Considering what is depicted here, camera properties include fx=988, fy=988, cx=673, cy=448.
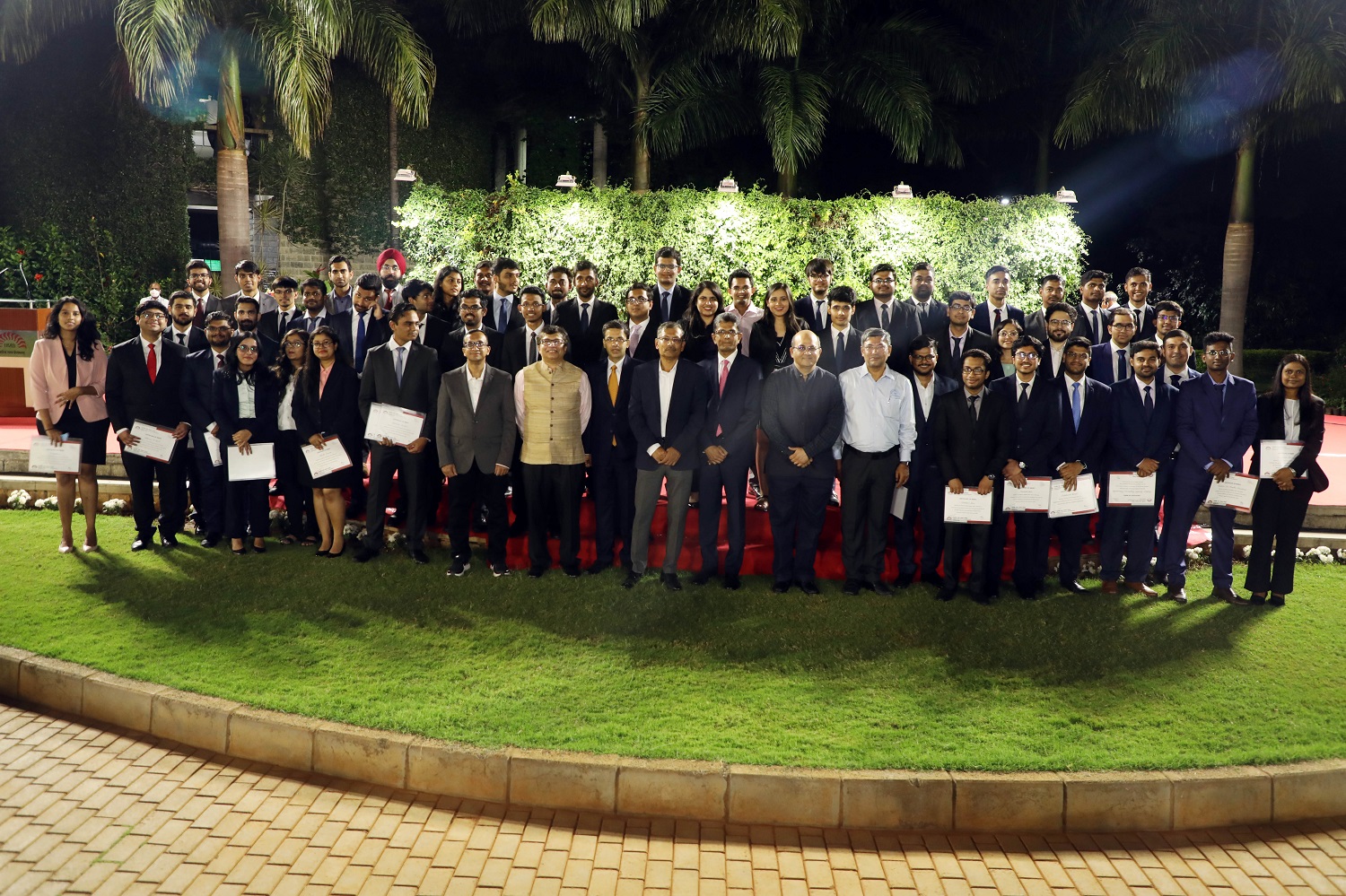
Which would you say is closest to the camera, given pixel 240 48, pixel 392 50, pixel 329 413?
pixel 329 413

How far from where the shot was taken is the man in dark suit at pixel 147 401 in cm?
799

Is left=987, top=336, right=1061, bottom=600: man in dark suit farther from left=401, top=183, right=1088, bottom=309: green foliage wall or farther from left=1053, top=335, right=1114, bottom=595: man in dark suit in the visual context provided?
left=401, top=183, right=1088, bottom=309: green foliage wall

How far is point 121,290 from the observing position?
18.7 m

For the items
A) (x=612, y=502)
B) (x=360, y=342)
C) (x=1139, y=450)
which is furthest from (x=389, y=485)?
(x=1139, y=450)

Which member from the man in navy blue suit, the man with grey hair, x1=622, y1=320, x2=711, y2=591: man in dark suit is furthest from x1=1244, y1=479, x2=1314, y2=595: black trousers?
x1=622, y1=320, x2=711, y2=591: man in dark suit

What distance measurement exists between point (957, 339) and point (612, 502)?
318 centimetres

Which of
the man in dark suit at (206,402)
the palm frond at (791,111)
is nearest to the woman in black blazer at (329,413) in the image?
the man in dark suit at (206,402)

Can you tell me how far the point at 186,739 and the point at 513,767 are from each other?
1926 mm

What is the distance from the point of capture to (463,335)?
26.1 ft

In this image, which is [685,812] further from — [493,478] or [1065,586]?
[1065,586]

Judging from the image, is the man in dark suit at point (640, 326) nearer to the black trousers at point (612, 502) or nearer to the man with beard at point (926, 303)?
the black trousers at point (612, 502)

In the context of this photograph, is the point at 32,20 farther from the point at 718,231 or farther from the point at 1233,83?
the point at 1233,83

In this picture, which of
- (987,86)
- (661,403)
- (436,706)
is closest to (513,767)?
(436,706)

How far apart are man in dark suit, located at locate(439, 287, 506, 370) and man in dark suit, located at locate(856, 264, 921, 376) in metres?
3.02
